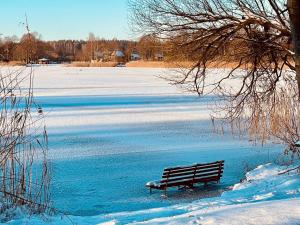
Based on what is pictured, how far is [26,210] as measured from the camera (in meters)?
5.50

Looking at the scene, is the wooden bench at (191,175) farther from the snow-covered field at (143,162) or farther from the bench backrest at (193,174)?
the snow-covered field at (143,162)

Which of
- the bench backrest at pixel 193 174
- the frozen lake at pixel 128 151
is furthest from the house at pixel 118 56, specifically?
the bench backrest at pixel 193 174

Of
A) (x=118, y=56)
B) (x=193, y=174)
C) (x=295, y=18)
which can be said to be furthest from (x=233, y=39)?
(x=118, y=56)

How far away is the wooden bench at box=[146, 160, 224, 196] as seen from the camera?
422 inches

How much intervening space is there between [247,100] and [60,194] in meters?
4.68

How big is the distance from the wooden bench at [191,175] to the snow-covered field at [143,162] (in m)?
0.24

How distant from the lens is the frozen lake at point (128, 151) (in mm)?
9930

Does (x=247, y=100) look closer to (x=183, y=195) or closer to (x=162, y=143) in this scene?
(x=183, y=195)

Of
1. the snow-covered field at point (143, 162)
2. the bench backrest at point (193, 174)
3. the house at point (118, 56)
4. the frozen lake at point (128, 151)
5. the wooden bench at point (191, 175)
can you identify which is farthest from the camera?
the house at point (118, 56)

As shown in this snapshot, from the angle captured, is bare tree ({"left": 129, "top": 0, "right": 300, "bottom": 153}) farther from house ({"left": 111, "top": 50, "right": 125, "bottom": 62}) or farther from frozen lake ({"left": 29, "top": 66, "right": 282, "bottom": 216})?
house ({"left": 111, "top": 50, "right": 125, "bottom": 62})

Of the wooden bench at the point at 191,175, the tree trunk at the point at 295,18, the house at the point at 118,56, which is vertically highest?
the house at the point at 118,56

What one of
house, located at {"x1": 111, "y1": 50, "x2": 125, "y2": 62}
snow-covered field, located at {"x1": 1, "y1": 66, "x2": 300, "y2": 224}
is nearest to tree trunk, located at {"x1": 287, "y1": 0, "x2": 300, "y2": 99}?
snow-covered field, located at {"x1": 1, "y1": 66, "x2": 300, "y2": 224}

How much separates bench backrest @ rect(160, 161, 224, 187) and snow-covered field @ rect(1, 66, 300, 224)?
0.85 ft

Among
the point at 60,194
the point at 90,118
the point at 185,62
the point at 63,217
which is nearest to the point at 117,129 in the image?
the point at 90,118
